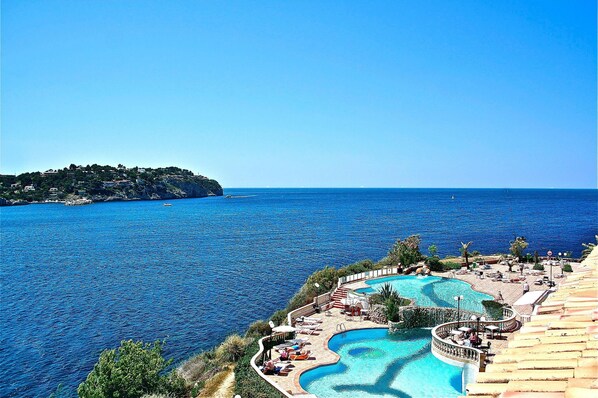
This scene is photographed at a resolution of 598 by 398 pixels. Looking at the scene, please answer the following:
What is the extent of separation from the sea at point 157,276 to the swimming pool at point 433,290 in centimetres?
1096

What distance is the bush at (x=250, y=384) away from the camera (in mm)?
17781

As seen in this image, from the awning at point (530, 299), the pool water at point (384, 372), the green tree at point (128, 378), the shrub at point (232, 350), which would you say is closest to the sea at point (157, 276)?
the shrub at point (232, 350)

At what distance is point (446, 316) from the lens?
89.6ft

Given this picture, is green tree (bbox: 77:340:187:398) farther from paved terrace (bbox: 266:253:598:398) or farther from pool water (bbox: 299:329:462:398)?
pool water (bbox: 299:329:462:398)

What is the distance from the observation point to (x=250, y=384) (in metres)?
18.9

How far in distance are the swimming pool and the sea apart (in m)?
11.0

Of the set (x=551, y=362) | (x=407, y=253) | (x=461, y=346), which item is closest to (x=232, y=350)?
(x=461, y=346)

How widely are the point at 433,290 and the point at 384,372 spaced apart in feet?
49.8

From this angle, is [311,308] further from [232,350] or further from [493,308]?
[493,308]

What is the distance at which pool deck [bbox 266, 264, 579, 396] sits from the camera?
19734 millimetres

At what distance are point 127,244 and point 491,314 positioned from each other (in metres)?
66.5

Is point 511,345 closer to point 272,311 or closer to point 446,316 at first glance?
point 446,316

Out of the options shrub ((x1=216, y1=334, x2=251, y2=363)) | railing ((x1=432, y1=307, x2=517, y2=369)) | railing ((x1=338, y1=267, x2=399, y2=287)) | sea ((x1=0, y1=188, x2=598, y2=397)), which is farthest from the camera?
railing ((x1=338, y1=267, x2=399, y2=287))

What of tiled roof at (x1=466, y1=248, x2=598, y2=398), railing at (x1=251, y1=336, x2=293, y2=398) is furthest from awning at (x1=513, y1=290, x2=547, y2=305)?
tiled roof at (x1=466, y1=248, x2=598, y2=398)
